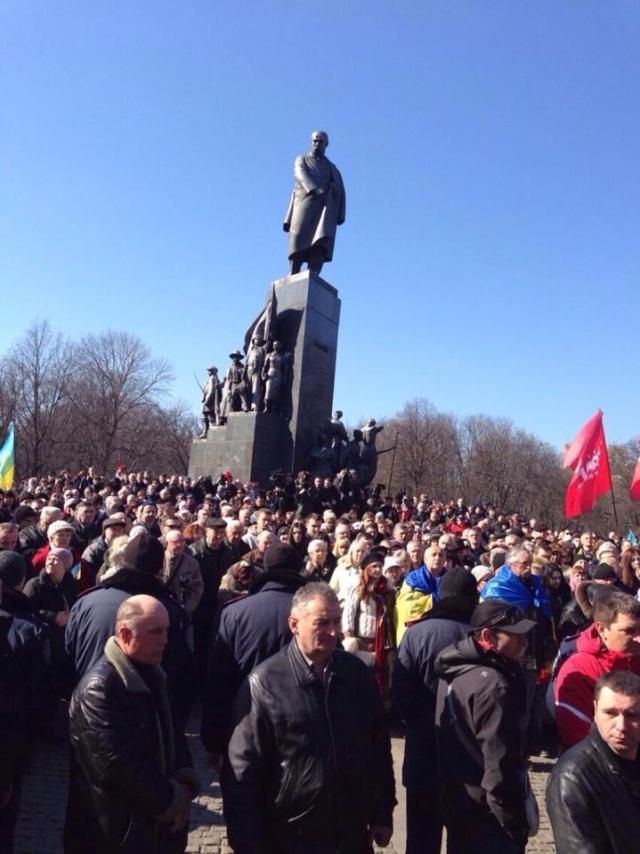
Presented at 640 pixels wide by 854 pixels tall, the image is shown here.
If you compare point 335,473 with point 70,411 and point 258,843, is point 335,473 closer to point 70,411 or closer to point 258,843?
point 258,843

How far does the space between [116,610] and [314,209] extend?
19.7 m

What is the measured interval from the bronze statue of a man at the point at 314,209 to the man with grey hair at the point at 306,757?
19693mm

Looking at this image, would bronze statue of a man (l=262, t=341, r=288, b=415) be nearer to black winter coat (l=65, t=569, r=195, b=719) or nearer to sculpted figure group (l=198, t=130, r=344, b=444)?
sculpted figure group (l=198, t=130, r=344, b=444)

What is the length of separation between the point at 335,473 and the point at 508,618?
661 inches

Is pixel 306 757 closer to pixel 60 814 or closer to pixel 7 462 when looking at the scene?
pixel 60 814

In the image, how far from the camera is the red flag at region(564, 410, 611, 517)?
1440 cm

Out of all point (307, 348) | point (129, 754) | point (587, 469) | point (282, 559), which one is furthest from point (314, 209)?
point (129, 754)

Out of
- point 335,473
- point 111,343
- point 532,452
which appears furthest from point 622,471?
point 335,473

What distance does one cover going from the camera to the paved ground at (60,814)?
147 inches

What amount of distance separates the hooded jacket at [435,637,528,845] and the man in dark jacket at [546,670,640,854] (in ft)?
1.68

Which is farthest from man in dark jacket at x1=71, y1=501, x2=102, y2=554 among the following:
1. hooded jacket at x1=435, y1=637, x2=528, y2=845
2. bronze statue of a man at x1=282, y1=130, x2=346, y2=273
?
bronze statue of a man at x1=282, y1=130, x2=346, y2=273

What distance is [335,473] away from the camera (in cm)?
1959

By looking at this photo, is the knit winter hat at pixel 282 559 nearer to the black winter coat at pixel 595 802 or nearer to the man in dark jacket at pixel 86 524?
the black winter coat at pixel 595 802

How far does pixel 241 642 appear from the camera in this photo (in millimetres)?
3439
